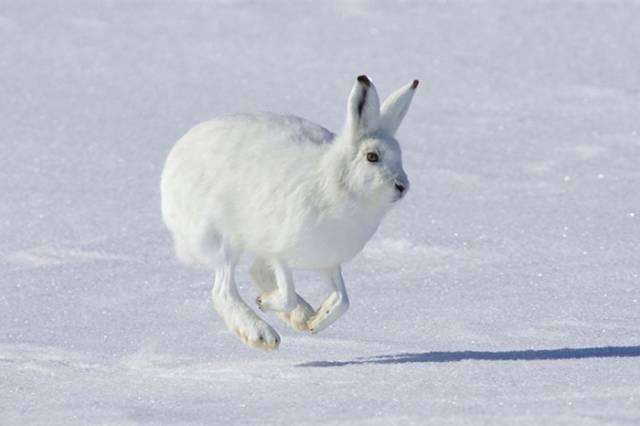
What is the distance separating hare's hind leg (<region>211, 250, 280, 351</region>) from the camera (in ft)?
19.6

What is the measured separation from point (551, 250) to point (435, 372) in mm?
2624

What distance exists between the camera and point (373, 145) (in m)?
5.81

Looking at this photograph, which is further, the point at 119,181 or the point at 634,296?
the point at 119,181

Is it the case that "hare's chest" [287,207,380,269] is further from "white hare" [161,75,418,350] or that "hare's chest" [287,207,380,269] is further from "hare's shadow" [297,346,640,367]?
"hare's shadow" [297,346,640,367]

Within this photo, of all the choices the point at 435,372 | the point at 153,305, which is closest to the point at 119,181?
the point at 153,305

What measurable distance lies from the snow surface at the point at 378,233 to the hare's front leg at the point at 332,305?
14 centimetres

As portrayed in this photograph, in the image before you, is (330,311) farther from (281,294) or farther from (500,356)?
(500,356)

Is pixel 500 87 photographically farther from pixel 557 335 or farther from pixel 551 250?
pixel 557 335

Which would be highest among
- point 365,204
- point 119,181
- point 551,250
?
point 365,204

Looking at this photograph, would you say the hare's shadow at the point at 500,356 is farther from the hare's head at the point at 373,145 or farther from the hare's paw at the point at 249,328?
the hare's head at the point at 373,145

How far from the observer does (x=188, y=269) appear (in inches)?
304

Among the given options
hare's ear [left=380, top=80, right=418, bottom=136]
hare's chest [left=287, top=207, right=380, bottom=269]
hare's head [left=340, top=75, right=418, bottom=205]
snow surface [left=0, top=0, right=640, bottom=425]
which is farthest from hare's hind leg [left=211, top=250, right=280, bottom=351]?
hare's ear [left=380, top=80, right=418, bottom=136]

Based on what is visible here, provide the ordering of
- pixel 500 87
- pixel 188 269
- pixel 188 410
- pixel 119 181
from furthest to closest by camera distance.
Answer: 1. pixel 500 87
2. pixel 119 181
3. pixel 188 269
4. pixel 188 410

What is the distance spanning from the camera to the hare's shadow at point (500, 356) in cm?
587
